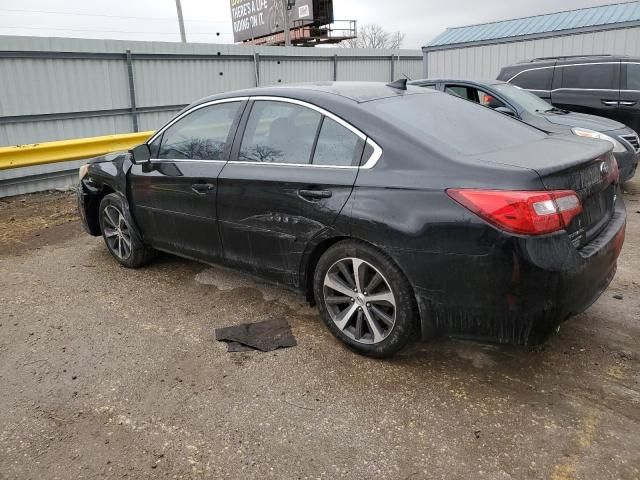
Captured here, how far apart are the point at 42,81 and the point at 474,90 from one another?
23.6 ft

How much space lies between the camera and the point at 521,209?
249cm

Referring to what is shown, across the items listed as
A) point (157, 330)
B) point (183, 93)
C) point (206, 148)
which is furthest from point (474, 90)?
point (183, 93)

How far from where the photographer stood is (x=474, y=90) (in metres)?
7.76

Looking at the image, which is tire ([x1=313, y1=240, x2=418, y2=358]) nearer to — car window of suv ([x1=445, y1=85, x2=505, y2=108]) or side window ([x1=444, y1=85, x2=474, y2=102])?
car window of suv ([x1=445, y1=85, x2=505, y2=108])

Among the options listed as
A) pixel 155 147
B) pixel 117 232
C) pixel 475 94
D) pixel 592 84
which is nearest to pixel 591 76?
pixel 592 84

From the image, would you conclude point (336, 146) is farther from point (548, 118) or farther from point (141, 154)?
point (548, 118)

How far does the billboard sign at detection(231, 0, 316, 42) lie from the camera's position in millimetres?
36844

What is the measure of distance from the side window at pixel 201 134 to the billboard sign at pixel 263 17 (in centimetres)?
3396

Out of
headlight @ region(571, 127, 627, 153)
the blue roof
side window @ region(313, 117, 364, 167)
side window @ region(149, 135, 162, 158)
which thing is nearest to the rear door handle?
side window @ region(313, 117, 364, 167)

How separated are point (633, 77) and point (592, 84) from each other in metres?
0.62

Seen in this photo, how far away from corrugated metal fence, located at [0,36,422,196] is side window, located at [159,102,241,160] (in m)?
5.49

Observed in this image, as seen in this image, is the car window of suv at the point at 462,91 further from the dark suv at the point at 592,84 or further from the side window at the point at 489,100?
the dark suv at the point at 592,84

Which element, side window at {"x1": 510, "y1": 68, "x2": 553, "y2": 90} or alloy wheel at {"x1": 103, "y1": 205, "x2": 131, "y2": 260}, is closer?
alloy wheel at {"x1": 103, "y1": 205, "x2": 131, "y2": 260}

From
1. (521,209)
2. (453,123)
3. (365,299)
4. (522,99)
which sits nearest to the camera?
(521,209)
